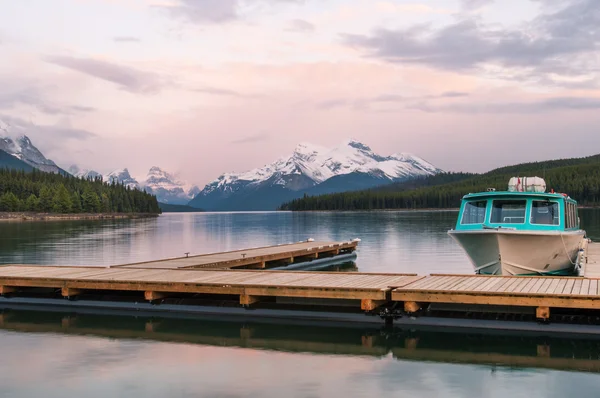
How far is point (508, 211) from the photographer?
2922 centimetres

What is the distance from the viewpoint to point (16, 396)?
14586 millimetres

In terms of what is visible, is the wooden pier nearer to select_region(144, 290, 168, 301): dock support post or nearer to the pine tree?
select_region(144, 290, 168, 301): dock support post

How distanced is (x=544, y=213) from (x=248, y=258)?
15.2m

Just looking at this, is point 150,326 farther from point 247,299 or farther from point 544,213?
point 544,213

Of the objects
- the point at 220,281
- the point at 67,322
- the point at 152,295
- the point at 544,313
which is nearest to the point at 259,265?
the point at 220,281

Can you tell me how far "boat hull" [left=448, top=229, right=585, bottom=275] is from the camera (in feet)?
91.6

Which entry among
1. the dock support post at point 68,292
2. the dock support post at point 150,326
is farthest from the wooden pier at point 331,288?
the dock support post at point 150,326

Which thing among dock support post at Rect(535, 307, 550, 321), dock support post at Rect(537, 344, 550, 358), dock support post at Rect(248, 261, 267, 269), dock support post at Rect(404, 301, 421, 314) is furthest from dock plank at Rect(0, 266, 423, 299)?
dock support post at Rect(248, 261, 267, 269)

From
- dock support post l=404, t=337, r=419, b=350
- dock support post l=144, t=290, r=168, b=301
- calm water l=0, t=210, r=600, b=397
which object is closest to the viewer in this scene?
calm water l=0, t=210, r=600, b=397

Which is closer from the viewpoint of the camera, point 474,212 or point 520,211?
point 520,211

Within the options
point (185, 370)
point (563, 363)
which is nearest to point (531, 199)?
point (563, 363)

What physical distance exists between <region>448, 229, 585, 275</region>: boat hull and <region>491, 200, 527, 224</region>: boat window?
3.82 ft

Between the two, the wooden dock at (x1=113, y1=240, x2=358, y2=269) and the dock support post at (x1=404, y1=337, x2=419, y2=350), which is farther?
the wooden dock at (x1=113, y1=240, x2=358, y2=269)

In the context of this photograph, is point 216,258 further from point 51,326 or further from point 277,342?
point 277,342
